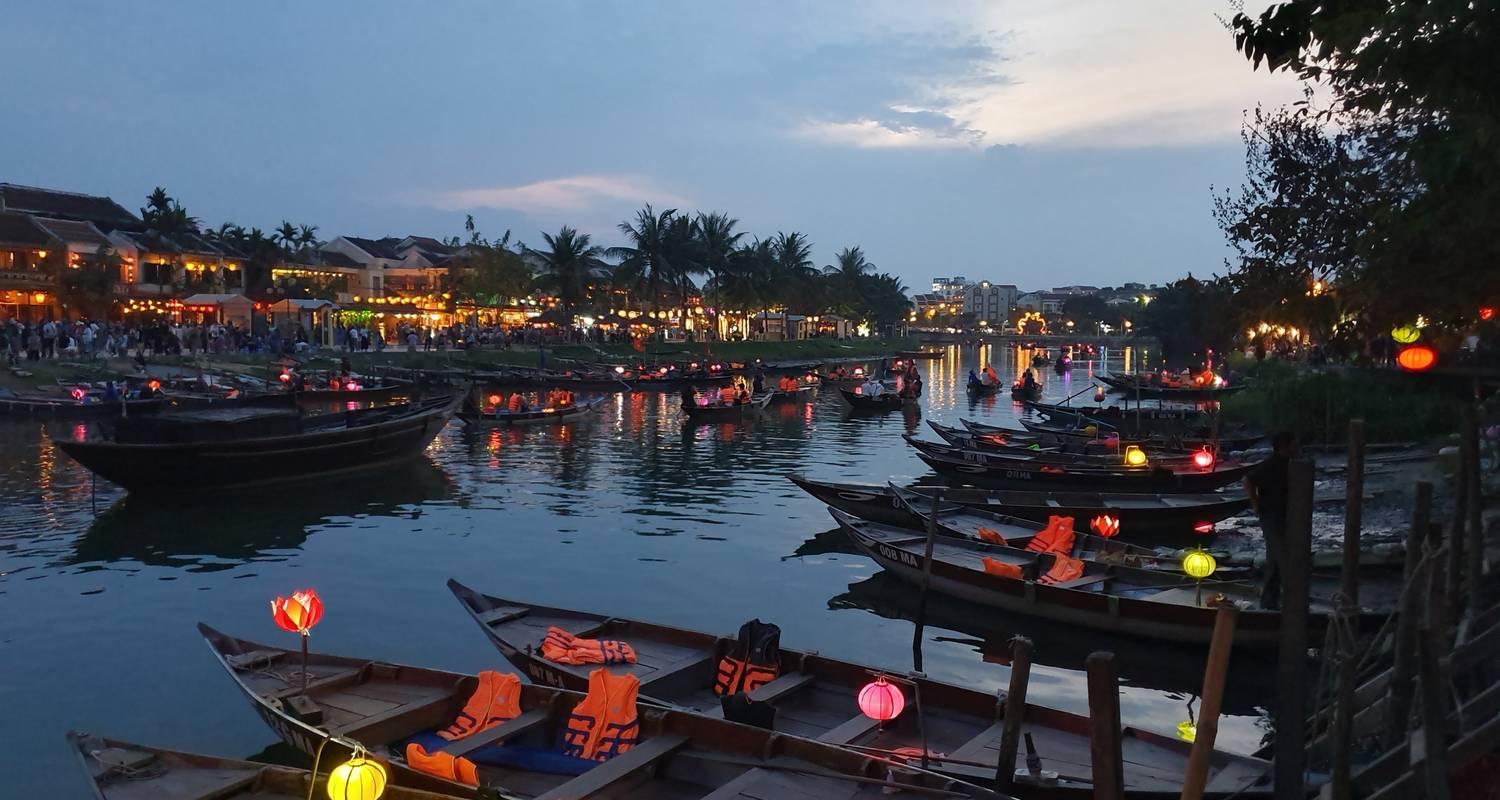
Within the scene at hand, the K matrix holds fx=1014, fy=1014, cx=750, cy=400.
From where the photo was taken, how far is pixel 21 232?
50.4 metres

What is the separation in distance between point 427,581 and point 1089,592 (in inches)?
399

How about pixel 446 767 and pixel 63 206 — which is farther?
pixel 63 206

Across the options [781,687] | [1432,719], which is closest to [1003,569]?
[781,687]

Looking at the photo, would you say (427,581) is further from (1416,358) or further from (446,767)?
(1416,358)

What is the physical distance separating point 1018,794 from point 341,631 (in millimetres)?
9898

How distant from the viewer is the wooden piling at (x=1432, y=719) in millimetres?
5391

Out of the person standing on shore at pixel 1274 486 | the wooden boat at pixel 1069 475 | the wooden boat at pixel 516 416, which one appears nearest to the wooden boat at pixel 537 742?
the person standing on shore at pixel 1274 486

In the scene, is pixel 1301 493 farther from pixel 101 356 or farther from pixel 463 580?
pixel 101 356

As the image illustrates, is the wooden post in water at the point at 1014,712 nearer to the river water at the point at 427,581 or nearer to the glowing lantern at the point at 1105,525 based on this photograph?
the river water at the point at 427,581

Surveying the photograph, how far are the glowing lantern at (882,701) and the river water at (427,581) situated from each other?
426cm

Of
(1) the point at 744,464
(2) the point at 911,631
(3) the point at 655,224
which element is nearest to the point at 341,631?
(2) the point at 911,631

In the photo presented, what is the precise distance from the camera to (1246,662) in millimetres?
11805

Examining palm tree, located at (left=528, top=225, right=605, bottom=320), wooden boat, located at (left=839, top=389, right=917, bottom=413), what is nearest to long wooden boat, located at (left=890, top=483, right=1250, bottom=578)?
wooden boat, located at (left=839, top=389, right=917, bottom=413)

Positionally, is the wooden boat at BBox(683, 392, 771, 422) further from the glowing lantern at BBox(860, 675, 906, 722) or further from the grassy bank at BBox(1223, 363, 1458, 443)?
the glowing lantern at BBox(860, 675, 906, 722)
